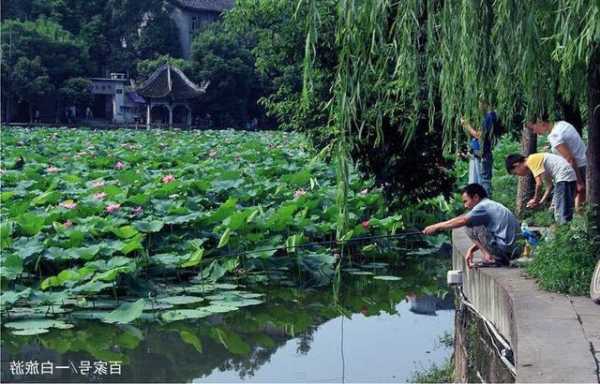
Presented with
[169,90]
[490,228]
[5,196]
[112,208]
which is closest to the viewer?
[490,228]

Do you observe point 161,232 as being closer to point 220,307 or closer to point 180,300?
point 180,300

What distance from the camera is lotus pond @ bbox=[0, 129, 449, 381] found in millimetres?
5598

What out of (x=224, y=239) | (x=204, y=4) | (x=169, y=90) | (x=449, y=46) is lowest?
(x=224, y=239)

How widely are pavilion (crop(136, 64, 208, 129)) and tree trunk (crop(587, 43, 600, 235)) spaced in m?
28.5

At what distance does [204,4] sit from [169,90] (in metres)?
8.07

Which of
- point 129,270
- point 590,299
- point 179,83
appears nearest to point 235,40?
point 179,83

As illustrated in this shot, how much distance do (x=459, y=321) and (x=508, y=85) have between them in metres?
1.92

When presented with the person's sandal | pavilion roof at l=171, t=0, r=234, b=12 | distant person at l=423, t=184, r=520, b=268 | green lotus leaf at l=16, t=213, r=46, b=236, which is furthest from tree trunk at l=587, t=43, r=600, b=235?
pavilion roof at l=171, t=0, r=234, b=12

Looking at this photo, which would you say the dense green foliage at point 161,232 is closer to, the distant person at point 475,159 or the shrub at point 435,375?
the shrub at point 435,375

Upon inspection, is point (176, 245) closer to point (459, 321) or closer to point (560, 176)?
point (459, 321)

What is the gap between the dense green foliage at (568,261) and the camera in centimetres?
429

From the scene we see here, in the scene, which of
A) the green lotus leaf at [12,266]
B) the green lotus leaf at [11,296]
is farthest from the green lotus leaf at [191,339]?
the green lotus leaf at [12,266]

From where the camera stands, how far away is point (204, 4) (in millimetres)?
39812

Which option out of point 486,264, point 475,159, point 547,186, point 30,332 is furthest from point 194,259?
point 547,186
